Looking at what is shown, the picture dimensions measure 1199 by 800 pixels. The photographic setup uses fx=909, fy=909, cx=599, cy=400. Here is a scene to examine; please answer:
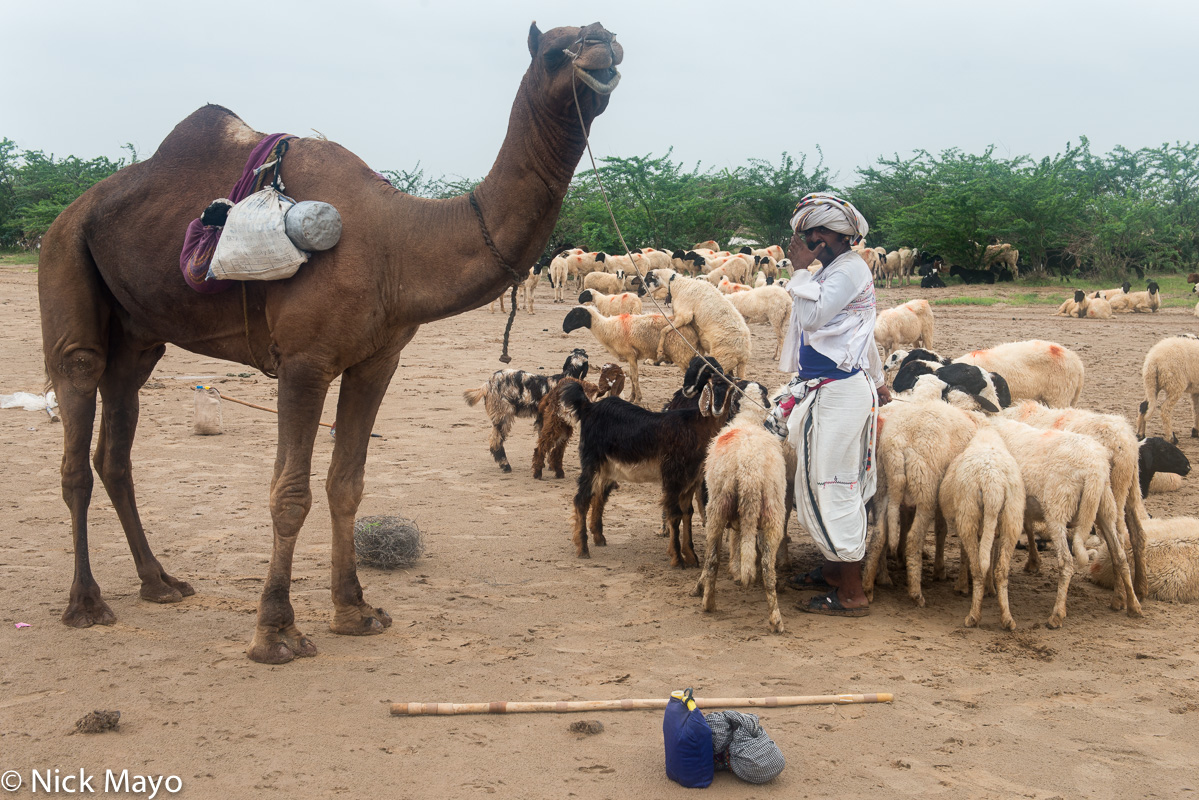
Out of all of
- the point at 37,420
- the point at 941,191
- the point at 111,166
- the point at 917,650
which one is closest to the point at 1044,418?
the point at 917,650

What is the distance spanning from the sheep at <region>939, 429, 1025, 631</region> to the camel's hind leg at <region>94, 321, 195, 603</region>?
4572 millimetres

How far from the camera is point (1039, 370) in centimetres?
918

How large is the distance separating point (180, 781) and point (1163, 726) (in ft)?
13.5

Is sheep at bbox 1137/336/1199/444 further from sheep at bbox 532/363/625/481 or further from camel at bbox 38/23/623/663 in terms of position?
camel at bbox 38/23/623/663

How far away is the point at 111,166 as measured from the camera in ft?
150

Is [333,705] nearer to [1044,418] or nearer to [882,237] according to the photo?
[1044,418]

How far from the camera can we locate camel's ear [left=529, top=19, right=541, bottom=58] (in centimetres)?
405

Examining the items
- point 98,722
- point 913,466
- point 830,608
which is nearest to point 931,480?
point 913,466

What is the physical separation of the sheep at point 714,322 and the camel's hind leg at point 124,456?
8.34 meters

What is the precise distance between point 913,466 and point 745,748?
2.52 meters

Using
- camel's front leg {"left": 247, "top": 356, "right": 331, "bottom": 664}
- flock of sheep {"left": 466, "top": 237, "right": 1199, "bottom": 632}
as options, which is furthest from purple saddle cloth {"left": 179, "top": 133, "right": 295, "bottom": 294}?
flock of sheep {"left": 466, "top": 237, "right": 1199, "bottom": 632}

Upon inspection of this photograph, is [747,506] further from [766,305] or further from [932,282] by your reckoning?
[932,282]

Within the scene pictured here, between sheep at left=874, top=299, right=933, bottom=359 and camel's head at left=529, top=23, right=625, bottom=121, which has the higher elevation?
camel's head at left=529, top=23, right=625, bottom=121

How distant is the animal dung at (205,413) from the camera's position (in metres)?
9.70
